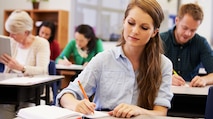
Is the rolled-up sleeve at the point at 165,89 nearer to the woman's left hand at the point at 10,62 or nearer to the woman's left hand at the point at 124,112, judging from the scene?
the woman's left hand at the point at 124,112

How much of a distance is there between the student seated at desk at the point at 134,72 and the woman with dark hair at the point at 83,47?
254 cm

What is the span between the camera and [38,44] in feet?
9.95

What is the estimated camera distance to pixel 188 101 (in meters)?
2.06

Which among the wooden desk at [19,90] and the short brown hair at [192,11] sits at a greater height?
the short brown hair at [192,11]

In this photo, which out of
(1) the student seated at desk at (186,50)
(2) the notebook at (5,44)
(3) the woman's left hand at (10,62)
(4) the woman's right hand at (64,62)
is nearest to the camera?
(1) the student seated at desk at (186,50)

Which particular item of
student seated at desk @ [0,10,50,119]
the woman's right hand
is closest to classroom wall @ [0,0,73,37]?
the woman's right hand

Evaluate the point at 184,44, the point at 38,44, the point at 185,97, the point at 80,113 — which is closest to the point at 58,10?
the point at 38,44

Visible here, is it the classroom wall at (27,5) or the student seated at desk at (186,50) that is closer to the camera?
the student seated at desk at (186,50)

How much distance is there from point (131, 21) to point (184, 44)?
Result: 4.05ft

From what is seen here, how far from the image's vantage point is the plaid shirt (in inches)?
98.5

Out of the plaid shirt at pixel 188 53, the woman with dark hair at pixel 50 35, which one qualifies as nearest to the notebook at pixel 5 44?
the plaid shirt at pixel 188 53

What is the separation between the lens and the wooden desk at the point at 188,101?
1.89 m

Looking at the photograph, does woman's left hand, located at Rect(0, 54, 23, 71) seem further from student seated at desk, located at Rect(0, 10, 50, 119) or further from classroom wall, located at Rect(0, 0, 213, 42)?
classroom wall, located at Rect(0, 0, 213, 42)

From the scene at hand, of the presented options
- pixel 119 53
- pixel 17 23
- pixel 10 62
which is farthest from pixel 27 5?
pixel 119 53
